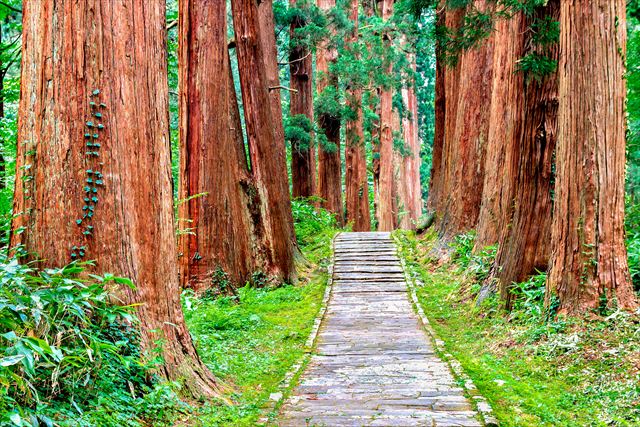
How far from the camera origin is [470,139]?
46.7 feet

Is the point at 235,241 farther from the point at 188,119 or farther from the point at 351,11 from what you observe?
the point at 351,11

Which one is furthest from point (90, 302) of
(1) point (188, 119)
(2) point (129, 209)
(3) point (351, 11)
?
(3) point (351, 11)

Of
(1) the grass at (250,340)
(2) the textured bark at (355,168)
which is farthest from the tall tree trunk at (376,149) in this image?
(1) the grass at (250,340)

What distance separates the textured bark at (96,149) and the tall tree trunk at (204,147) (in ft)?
18.9

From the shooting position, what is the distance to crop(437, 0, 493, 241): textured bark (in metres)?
14.1

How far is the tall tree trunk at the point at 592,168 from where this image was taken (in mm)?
7520

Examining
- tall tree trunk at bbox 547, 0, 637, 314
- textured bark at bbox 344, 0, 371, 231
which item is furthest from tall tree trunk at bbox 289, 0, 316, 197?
tall tree trunk at bbox 547, 0, 637, 314

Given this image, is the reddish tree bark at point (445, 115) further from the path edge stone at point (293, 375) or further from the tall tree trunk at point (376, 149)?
the tall tree trunk at point (376, 149)

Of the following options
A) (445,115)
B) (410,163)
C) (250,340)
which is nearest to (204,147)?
(250,340)

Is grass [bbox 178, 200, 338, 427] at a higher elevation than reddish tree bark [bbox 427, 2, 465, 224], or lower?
lower

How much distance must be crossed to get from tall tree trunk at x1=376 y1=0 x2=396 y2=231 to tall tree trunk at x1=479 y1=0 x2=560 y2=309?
56.5 feet

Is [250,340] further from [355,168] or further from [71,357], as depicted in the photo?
[355,168]

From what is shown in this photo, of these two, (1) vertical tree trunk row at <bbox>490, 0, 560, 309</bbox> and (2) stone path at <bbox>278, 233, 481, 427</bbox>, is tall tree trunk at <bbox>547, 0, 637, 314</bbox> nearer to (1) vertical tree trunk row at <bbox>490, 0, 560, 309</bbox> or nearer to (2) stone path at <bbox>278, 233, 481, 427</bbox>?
(1) vertical tree trunk row at <bbox>490, 0, 560, 309</bbox>

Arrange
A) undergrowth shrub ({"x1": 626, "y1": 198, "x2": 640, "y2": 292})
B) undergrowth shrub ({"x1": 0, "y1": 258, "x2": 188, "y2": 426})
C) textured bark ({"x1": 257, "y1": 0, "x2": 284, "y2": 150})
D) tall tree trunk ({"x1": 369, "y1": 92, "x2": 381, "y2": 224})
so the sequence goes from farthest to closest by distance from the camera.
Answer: tall tree trunk ({"x1": 369, "y1": 92, "x2": 381, "y2": 224})
textured bark ({"x1": 257, "y1": 0, "x2": 284, "y2": 150})
undergrowth shrub ({"x1": 626, "y1": 198, "x2": 640, "y2": 292})
undergrowth shrub ({"x1": 0, "y1": 258, "x2": 188, "y2": 426})
